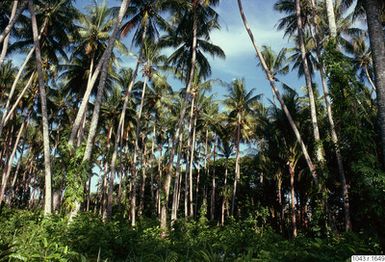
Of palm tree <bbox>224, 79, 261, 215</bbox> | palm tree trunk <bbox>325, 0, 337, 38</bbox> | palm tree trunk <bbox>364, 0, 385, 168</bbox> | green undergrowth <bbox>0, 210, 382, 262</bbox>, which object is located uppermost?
palm tree <bbox>224, 79, 261, 215</bbox>

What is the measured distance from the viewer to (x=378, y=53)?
7742 millimetres

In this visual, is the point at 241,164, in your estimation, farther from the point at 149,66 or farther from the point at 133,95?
the point at 149,66

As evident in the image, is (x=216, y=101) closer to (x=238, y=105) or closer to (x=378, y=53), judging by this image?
(x=238, y=105)

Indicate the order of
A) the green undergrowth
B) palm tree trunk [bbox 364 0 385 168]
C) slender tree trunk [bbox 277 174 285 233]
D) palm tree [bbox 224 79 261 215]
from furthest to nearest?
palm tree [bbox 224 79 261 215], slender tree trunk [bbox 277 174 285 233], palm tree trunk [bbox 364 0 385 168], the green undergrowth

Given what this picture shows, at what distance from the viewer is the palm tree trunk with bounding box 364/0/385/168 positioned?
7.35m

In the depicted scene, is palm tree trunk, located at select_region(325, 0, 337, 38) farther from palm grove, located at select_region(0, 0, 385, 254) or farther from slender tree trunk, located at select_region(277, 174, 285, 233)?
slender tree trunk, located at select_region(277, 174, 285, 233)

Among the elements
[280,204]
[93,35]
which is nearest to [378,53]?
[93,35]

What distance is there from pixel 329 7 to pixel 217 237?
1005 cm

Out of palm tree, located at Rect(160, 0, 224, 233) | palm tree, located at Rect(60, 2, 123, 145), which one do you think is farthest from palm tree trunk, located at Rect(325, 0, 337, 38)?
palm tree, located at Rect(60, 2, 123, 145)

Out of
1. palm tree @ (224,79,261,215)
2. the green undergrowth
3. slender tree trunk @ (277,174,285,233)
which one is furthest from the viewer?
palm tree @ (224,79,261,215)

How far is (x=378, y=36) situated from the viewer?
7.82m

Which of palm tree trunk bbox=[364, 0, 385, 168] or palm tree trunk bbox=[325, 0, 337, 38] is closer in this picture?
palm tree trunk bbox=[364, 0, 385, 168]

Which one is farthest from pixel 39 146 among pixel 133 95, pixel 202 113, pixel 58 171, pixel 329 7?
pixel 329 7

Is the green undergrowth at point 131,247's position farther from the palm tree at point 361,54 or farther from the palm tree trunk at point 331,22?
the palm tree at point 361,54
